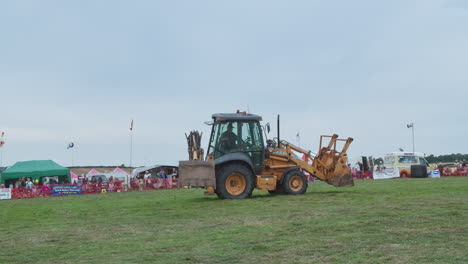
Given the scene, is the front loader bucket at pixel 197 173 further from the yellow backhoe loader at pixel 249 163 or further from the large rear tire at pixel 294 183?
the large rear tire at pixel 294 183

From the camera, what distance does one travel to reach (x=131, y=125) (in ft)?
→ 152

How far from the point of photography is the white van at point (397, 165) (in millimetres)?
39781

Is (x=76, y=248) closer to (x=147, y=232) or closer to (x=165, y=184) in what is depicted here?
(x=147, y=232)

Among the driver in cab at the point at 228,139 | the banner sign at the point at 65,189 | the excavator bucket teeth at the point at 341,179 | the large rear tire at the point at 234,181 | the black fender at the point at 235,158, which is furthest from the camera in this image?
the banner sign at the point at 65,189

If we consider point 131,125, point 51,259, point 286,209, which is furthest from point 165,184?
point 51,259

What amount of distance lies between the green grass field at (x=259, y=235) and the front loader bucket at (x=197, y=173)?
9.27ft

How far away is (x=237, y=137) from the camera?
1711 centimetres

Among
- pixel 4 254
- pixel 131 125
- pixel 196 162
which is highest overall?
pixel 131 125

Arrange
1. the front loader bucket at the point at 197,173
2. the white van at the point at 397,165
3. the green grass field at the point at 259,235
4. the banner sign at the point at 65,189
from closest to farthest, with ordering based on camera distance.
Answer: the green grass field at the point at 259,235, the front loader bucket at the point at 197,173, the banner sign at the point at 65,189, the white van at the point at 397,165

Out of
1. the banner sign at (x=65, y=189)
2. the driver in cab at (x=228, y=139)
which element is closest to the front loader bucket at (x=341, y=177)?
the driver in cab at (x=228, y=139)

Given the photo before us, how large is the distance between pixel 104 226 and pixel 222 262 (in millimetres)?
5182

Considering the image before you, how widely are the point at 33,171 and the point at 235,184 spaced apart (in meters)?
22.6

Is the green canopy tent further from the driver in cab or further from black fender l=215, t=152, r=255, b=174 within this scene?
black fender l=215, t=152, r=255, b=174

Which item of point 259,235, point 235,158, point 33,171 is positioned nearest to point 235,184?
point 235,158
